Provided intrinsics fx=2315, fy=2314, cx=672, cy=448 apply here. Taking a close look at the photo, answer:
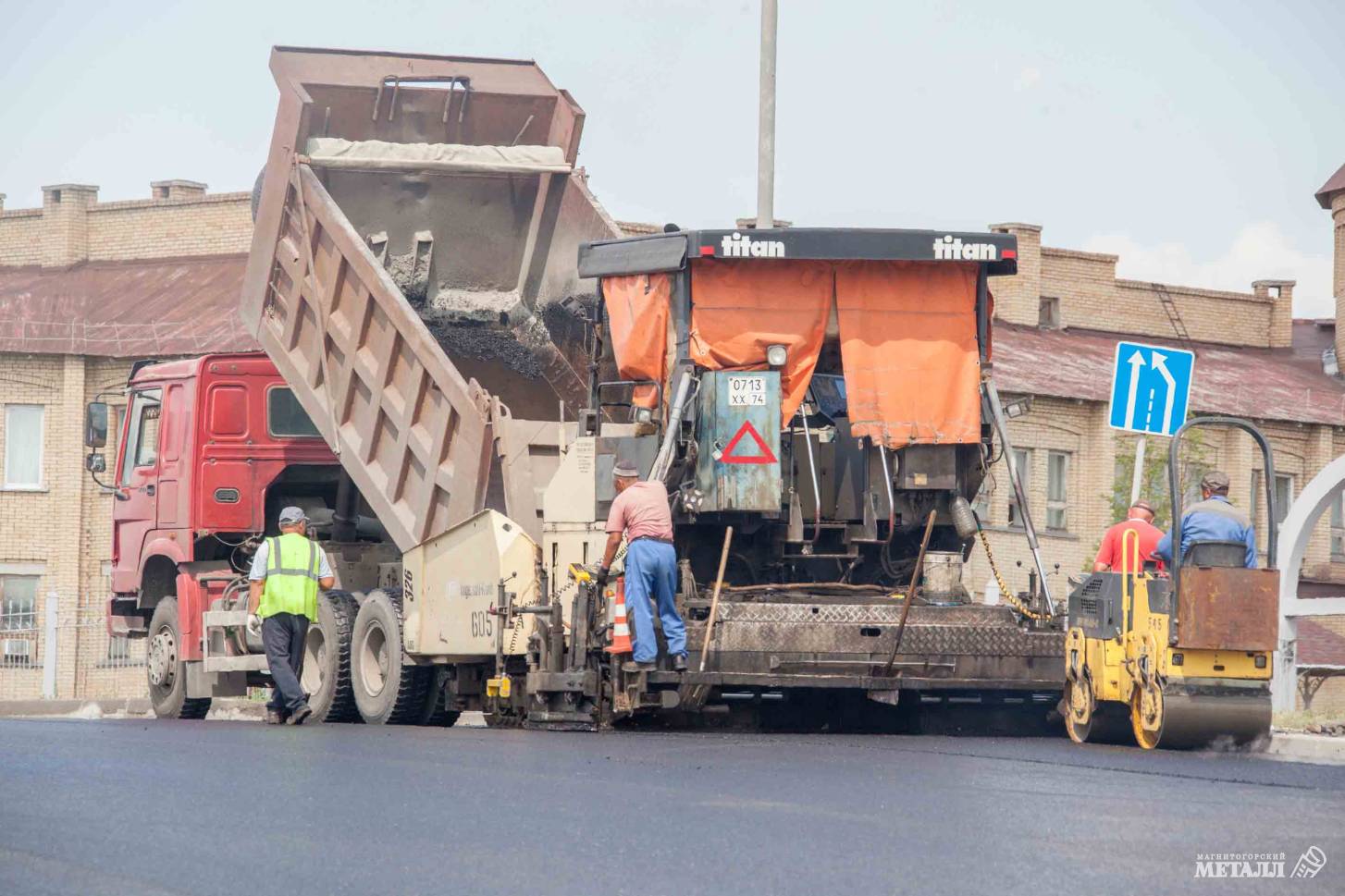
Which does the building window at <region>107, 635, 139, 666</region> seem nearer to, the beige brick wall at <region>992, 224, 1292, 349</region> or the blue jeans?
the beige brick wall at <region>992, 224, 1292, 349</region>

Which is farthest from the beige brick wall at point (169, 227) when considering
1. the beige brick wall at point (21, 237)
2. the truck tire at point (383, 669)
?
the truck tire at point (383, 669)

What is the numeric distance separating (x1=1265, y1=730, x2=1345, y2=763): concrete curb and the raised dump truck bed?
15.9 ft

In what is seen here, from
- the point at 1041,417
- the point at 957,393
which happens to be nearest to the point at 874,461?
the point at 957,393

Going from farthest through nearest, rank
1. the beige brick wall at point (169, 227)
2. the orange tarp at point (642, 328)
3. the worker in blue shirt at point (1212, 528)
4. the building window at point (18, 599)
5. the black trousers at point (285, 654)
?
the beige brick wall at point (169, 227)
the building window at point (18, 599)
the black trousers at point (285, 654)
the orange tarp at point (642, 328)
the worker in blue shirt at point (1212, 528)

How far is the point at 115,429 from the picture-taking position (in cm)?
3659

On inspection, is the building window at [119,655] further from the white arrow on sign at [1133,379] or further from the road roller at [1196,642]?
the road roller at [1196,642]

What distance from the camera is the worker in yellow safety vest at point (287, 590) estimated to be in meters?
14.8

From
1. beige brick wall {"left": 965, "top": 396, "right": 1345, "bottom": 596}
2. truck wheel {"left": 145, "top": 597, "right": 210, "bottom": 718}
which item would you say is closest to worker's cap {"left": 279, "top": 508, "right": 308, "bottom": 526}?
truck wheel {"left": 145, "top": 597, "right": 210, "bottom": 718}

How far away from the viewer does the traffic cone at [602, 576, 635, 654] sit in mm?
12078

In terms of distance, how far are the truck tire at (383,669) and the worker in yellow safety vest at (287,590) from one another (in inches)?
13.9

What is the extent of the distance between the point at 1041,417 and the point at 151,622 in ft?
87.8

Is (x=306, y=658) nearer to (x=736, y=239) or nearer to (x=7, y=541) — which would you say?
(x=736, y=239)

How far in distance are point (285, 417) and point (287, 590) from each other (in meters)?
1.67

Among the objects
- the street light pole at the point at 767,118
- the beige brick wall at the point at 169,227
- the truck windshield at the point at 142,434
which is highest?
the beige brick wall at the point at 169,227
